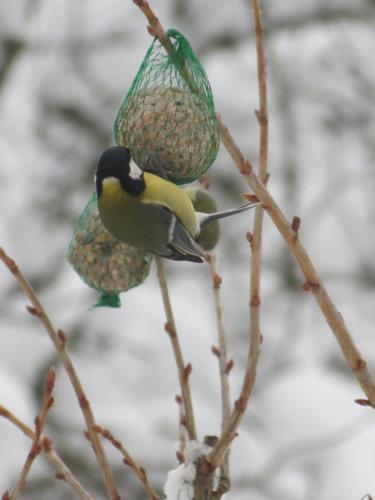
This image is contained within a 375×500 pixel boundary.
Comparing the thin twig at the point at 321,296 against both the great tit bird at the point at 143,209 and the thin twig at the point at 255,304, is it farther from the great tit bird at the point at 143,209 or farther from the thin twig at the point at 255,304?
the great tit bird at the point at 143,209

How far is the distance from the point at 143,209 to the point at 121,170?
12 centimetres

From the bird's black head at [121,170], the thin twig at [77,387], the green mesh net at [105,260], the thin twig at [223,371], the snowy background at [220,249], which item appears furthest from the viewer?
the snowy background at [220,249]

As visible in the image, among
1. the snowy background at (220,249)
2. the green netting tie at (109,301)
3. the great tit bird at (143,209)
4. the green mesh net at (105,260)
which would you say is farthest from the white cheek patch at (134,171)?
the snowy background at (220,249)

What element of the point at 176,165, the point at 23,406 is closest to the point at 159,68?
the point at 176,165

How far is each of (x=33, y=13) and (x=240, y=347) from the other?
3.23 m

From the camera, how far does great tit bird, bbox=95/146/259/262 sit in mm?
1734

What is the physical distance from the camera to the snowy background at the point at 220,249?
4.97m

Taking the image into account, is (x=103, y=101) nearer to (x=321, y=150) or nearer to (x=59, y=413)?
(x=321, y=150)

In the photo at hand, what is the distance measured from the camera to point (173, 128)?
1795 millimetres

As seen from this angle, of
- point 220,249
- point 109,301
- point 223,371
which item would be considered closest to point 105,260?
point 109,301

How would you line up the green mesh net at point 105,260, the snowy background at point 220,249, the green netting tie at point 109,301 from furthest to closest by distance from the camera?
the snowy background at point 220,249 < the green netting tie at point 109,301 < the green mesh net at point 105,260

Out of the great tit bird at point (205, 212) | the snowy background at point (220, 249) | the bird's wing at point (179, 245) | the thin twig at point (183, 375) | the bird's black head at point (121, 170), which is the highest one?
the snowy background at point (220, 249)

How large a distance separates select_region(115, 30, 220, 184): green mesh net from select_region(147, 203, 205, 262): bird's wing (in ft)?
0.42

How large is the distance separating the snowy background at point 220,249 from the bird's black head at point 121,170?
7.96ft
